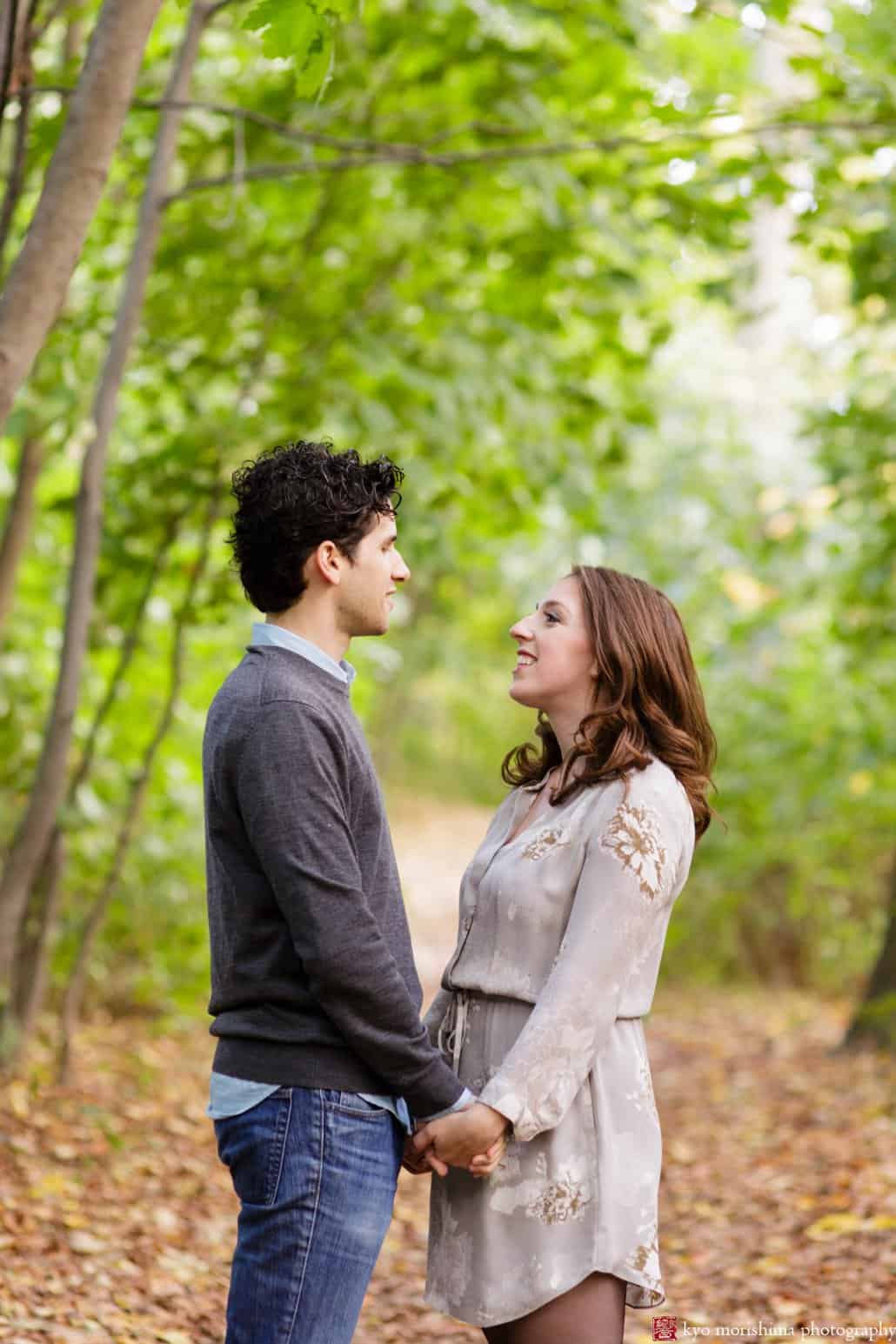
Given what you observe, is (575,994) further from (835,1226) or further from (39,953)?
(39,953)

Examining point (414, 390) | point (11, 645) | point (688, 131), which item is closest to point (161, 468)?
point (414, 390)

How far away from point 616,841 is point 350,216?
13.5 ft

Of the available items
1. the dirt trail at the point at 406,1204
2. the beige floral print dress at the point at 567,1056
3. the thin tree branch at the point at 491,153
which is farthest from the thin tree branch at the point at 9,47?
the dirt trail at the point at 406,1204

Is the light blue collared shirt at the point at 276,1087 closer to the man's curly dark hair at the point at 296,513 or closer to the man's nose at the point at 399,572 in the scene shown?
the man's curly dark hair at the point at 296,513

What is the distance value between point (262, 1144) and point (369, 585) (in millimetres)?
868

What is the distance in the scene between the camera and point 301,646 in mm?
2182

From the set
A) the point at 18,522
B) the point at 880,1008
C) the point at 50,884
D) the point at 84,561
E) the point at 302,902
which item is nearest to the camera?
the point at 302,902

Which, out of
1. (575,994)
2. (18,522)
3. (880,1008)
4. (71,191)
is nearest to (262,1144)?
(575,994)

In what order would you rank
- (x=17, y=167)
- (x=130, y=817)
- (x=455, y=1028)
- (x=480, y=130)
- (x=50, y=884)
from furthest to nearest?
1. (x=130, y=817)
2. (x=50, y=884)
3. (x=480, y=130)
4. (x=17, y=167)
5. (x=455, y=1028)

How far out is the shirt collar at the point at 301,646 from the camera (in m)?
2.18

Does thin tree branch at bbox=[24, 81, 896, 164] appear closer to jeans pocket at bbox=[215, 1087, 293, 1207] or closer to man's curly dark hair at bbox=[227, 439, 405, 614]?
man's curly dark hair at bbox=[227, 439, 405, 614]

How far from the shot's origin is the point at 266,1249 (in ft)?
6.73

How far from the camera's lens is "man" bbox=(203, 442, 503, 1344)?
2.03m

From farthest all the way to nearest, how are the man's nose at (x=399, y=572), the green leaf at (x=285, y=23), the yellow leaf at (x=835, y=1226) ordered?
the yellow leaf at (x=835, y=1226) → the green leaf at (x=285, y=23) → the man's nose at (x=399, y=572)
